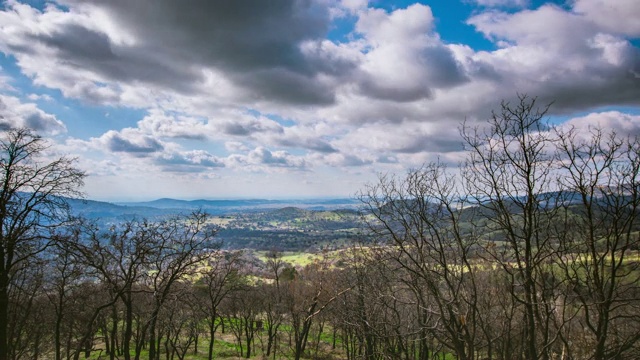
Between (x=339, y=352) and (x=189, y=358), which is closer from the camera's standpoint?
(x=189, y=358)

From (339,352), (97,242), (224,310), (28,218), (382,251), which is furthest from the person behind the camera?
(339,352)


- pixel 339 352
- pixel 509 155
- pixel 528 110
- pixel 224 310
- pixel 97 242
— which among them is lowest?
pixel 339 352

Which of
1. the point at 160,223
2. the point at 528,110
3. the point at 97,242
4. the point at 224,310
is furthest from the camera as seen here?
the point at 224,310

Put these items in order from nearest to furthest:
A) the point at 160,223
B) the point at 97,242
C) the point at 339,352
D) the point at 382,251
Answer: the point at 382,251, the point at 97,242, the point at 160,223, the point at 339,352

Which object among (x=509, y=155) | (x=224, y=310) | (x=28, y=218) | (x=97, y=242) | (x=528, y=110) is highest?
(x=528, y=110)

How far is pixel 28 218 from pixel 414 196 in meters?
13.5

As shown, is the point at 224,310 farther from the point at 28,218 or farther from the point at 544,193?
the point at 544,193

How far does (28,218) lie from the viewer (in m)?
12.3

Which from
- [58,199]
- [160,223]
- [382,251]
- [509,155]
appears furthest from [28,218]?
[509,155]

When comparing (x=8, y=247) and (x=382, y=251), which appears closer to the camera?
(x=8, y=247)

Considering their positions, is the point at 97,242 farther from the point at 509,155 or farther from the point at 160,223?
the point at 509,155

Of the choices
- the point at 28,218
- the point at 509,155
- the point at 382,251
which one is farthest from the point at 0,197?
the point at 509,155

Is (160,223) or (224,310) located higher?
(160,223)

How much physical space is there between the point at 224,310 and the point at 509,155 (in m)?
45.4
